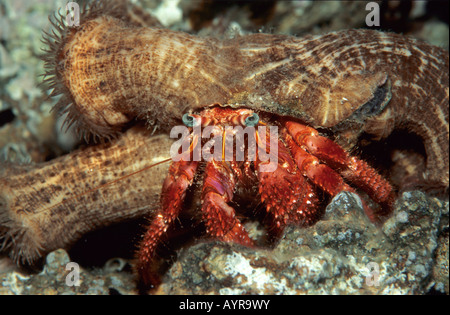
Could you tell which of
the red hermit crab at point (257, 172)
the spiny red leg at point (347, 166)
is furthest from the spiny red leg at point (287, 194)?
the spiny red leg at point (347, 166)

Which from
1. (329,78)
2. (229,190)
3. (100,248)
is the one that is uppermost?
(329,78)

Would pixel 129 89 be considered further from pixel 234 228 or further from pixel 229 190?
pixel 234 228

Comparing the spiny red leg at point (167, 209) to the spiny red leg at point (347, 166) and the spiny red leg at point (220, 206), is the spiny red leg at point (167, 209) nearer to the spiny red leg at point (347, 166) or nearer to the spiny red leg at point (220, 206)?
the spiny red leg at point (220, 206)

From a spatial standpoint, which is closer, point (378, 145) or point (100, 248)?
point (378, 145)

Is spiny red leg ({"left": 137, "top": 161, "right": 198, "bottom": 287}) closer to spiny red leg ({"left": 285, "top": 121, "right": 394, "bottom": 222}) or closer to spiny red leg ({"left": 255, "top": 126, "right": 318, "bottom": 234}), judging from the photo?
spiny red leg ({"left": 255, "top": 126, "right": 318, "bottom": 234})

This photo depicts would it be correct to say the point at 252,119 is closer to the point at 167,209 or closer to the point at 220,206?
the point at 220,206

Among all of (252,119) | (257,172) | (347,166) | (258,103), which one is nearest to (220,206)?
(257,172)
